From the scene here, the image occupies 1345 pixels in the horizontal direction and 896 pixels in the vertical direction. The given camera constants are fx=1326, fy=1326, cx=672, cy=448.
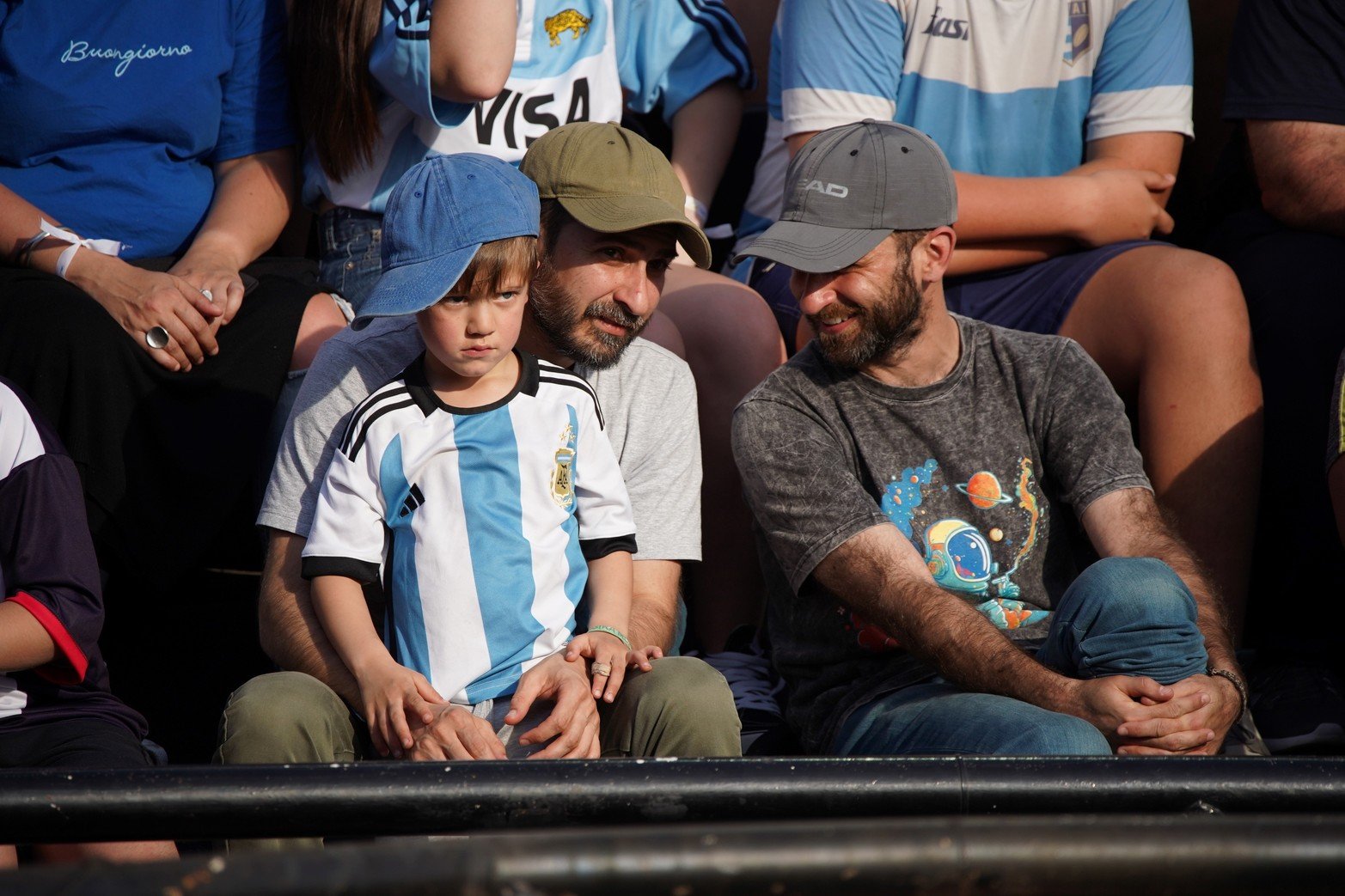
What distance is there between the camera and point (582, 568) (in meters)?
2.03

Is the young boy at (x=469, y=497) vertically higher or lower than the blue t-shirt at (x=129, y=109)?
lower

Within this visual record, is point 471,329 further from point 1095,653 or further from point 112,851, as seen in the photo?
point 1095,653

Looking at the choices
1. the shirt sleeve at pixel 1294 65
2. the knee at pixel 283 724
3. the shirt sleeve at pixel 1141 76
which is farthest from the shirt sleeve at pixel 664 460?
the shirt sleeve at pixel 1294 65

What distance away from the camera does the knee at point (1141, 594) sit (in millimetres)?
1838

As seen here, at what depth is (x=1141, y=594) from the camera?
6.03 feet

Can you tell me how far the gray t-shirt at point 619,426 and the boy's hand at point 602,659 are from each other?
319mm

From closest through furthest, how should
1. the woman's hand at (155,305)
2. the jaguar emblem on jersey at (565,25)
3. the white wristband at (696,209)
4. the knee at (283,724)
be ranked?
the knee at (283,724), the woman's hand at (155,305), the jaguar emblem on jersey at (565,25), the white wristband at (696,209)

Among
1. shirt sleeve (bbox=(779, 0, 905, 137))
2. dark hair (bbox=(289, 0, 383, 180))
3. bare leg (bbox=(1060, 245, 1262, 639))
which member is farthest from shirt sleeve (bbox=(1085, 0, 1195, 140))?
dark hair (bbox=(289, 0, 383, 180))

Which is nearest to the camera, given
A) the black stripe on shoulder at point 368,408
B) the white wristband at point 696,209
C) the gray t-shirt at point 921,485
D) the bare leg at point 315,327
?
the black stripe on shoulder at point 368,408

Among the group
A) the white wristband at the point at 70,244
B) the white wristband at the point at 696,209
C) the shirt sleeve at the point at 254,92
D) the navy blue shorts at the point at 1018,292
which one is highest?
the shirt sleeve at the point at 254,92

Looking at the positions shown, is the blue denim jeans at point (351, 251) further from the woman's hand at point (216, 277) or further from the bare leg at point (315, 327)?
the woman's hand at point (216, 277)

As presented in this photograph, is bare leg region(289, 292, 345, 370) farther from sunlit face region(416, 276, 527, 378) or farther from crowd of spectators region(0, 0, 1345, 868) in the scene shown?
sunlit face region(416, 276, 527, 378)

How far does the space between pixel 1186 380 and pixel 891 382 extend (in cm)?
59

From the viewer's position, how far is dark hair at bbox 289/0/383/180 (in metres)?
2.64
